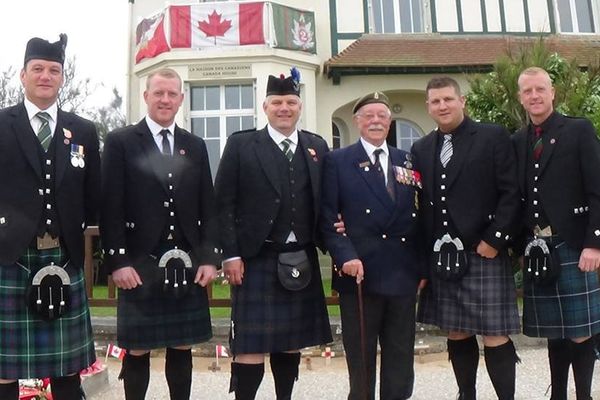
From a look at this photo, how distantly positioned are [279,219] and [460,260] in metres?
1.02

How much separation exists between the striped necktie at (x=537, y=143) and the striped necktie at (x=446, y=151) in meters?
0.46

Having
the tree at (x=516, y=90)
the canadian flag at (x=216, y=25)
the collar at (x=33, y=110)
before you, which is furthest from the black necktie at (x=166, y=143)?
the canadian flag at (x=216, y=25)

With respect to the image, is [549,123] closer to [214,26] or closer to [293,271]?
[293,271]

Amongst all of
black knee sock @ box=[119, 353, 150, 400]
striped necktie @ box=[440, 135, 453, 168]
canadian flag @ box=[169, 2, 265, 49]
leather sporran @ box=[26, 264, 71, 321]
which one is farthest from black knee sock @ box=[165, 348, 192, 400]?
canadian flag @ box=[169, 2, 265, 49]

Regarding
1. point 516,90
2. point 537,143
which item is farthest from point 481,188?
point 516,90

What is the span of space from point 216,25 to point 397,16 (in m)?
4.16

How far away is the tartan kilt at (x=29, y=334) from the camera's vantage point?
268 cm

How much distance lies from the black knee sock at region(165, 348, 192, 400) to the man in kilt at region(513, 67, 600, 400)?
1928mm

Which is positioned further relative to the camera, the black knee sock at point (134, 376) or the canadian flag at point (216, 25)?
the canadian flag at point (216, 25)

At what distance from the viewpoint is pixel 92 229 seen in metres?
6.28

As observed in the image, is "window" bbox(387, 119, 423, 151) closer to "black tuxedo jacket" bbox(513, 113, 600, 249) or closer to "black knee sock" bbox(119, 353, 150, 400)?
"black tuxedo jacket" bbox(513, 113, 600, 249)

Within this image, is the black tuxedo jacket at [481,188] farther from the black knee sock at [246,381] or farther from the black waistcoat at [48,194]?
the black waistcoat at [48,194]

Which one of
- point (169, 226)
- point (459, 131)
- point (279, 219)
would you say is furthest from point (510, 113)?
point (169, 226)

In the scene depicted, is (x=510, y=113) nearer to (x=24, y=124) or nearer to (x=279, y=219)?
(x=279, y=219)
